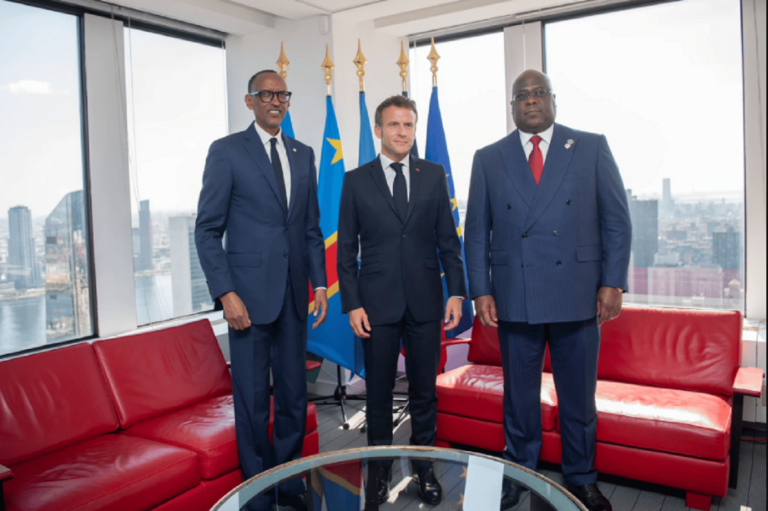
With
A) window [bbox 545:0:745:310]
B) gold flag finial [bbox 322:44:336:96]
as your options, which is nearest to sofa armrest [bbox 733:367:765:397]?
window [bbox 545:0:745:310]

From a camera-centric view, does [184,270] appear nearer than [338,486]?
No

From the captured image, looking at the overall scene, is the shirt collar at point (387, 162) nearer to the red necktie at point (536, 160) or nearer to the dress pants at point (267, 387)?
the red necktie at point (536, 160)

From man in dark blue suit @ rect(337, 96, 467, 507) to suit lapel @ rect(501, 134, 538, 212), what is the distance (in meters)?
0.30

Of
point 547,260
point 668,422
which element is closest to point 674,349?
Result: point 668,422

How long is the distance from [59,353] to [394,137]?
6.09 feet

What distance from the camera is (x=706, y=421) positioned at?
2482 millimetres

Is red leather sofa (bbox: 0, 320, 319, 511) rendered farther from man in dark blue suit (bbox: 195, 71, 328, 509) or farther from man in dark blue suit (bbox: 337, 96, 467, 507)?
man in dark blue suit (bbox: 337, 96, 467, 507)

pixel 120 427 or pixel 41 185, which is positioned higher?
pixel 41 185

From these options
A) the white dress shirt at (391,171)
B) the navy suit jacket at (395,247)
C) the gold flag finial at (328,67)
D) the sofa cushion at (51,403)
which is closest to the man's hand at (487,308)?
the navy suit jacket at (395,247)

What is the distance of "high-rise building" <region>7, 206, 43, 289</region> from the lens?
3184mm

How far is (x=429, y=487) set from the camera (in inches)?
63.1

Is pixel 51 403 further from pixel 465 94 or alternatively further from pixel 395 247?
pixel 465 94

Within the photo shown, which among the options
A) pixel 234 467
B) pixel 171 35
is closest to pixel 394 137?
pixel 234 467

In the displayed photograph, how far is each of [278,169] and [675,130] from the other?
2646mm
